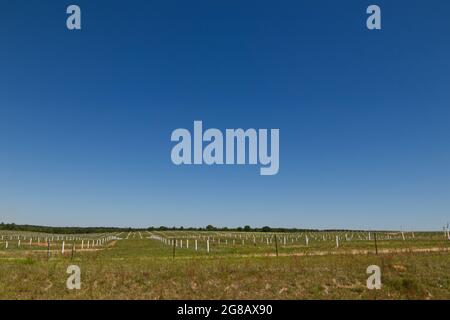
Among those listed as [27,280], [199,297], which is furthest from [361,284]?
[27,280]

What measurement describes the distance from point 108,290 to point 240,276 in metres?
5.88

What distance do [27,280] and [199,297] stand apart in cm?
829

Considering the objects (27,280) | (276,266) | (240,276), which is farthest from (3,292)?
(276,266)

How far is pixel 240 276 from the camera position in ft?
61.9
